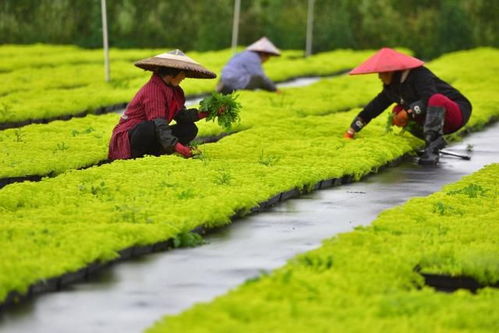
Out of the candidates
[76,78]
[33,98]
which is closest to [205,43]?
[76,78]

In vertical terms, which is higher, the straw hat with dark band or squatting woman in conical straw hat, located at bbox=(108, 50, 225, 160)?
the straw hat with dark band

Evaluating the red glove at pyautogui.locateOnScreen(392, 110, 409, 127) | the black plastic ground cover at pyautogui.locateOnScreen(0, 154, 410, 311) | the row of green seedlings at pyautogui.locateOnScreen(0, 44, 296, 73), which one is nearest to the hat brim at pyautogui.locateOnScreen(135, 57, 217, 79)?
the black plastic ground cover at pyautogui.locateOnScreen(0, 154, 410, 311)

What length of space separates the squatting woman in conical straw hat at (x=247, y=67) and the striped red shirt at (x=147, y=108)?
8.77 meters

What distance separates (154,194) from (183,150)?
2430 mm

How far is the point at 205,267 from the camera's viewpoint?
909 centimetres

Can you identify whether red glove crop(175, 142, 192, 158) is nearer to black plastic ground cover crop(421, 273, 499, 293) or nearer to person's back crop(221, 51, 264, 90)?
black plastic ground cover crop(421, 273, 499, 293)

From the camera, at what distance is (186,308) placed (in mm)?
7855

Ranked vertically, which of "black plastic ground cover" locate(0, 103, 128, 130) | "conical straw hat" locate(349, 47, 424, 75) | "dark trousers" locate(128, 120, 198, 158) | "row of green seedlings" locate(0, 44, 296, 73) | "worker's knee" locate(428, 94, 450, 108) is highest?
"conical straw hat" locate(349, 47, 424, 75)

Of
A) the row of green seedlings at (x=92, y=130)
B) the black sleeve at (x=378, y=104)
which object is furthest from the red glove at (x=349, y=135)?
the row of green seedlings at (x=92, y=130)

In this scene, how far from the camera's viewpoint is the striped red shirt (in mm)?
13523

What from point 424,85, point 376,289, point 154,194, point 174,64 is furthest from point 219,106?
point 376,289

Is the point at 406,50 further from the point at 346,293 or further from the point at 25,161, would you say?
the point at 346,293

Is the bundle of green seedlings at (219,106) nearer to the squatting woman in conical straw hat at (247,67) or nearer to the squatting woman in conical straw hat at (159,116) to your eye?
the squatting woman in conical straw hat at (159,116)

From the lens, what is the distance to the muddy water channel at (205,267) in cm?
764
